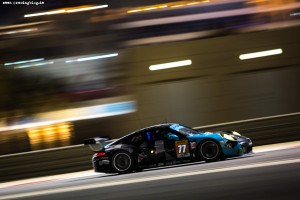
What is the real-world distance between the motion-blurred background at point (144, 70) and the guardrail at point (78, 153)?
2374 mm

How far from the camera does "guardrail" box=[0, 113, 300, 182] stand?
14.1m

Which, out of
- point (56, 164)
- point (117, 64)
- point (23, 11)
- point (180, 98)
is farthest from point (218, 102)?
point (23, 11)

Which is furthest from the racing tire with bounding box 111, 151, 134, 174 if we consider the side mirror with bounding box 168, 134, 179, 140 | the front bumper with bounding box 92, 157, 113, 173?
the side mirror with bounding box 168, 134, 179, 140

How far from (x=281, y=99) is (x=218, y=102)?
2.27m

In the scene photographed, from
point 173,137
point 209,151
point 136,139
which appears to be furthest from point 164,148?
point 209,151

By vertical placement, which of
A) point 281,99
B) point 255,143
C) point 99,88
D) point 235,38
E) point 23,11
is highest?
point 23,11

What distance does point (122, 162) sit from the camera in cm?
1141

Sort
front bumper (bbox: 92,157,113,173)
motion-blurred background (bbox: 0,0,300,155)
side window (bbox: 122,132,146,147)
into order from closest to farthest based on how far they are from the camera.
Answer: side window (bbox: 122,132,146,147) → front bumper (bbox: 92,157,113,173) → motion-blurred background (bbox: 0,0,300,155)

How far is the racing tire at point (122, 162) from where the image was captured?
11.3 m

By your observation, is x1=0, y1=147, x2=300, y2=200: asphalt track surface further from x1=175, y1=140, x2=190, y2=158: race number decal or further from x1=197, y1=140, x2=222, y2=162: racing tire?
x1=175, y1=140, x2=190, y2=158: race number decal

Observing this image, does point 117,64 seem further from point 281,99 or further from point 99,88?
point 281,99

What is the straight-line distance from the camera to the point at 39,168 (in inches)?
580

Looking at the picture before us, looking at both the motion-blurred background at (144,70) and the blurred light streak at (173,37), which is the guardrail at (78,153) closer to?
the motion-blurred background at (144,70)

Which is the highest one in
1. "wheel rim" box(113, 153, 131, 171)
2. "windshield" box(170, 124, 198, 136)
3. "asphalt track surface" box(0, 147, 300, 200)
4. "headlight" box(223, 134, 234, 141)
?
"windshield" box(170, 124, 198, 136)
